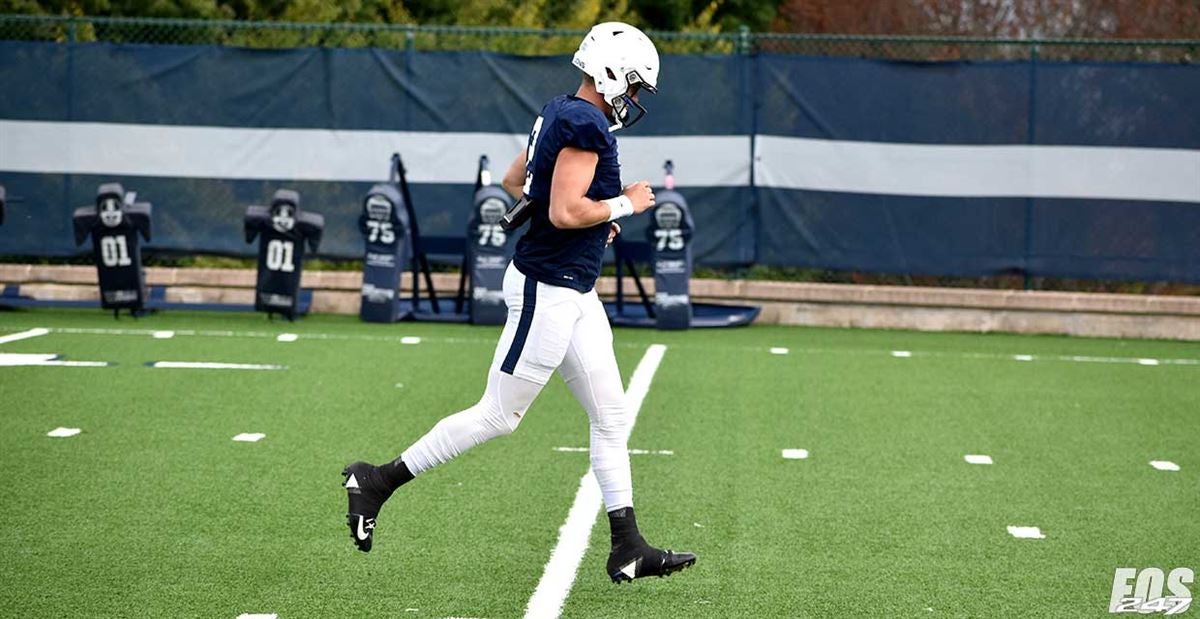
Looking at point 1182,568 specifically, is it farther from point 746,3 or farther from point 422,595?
point 746,3

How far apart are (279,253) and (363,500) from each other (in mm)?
8472

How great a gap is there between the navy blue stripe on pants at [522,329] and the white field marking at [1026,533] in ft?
7.83

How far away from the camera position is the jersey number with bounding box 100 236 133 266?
14203 mm

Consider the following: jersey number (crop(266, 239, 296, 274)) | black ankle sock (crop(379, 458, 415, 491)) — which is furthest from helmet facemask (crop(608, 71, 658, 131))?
jersey number (crop(266, 239, 296, 274))

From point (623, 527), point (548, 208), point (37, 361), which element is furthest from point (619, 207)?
point (37, 361)

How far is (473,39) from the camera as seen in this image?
64.7 ft

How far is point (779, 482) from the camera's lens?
7.98m

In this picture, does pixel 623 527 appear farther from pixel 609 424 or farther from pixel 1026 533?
pixel 1026 533

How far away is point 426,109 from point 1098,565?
980 centimetres

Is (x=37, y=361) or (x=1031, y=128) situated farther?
(x=1031, y=128)

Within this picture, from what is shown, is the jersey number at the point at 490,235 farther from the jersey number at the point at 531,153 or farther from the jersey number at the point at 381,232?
the jersey number at the point at 531,153

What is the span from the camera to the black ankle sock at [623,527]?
5898mm

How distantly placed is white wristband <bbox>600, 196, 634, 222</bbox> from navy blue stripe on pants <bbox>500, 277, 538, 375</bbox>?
1.32 feet

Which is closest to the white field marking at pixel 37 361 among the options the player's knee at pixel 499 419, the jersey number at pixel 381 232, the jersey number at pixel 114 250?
the jersey number at pixel 114 250
